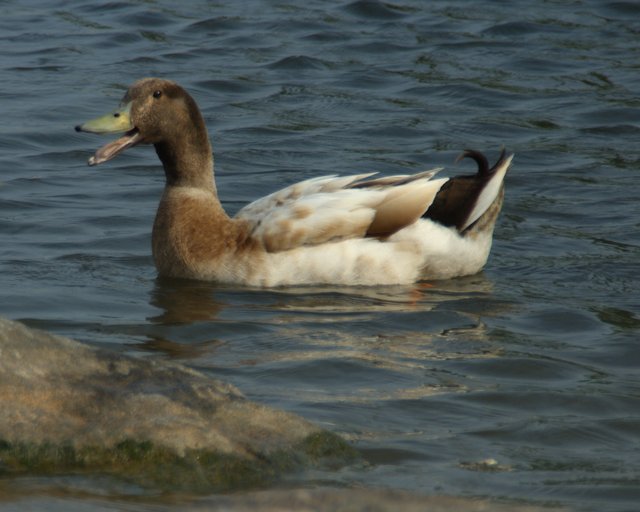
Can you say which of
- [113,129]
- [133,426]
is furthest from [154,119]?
[133,426]

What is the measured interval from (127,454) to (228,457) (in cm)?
31

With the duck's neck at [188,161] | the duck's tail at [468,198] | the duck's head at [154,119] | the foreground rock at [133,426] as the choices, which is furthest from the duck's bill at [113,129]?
the foreground rock at [133,426]

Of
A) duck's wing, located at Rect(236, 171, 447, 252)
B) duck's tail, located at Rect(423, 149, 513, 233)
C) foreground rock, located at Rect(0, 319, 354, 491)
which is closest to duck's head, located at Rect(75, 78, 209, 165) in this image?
duck's wing, located at Rect(236, 171, 447, 252)

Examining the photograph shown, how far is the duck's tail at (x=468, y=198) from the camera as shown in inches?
347

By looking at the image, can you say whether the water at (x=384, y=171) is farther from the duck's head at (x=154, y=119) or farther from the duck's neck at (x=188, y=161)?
the duck's head at (x=154, y=119)

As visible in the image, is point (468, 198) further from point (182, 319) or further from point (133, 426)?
point (133, 426)

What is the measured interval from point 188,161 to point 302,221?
3.13 feet

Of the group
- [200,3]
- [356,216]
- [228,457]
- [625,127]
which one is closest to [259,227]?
[356,216]

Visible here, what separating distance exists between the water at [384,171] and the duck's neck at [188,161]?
602 millimetres

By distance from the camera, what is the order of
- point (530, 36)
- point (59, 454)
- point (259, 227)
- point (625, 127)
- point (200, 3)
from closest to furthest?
point (59, 454), point (259, 227), point (625, 127), point (530, 36), point (200, 3)

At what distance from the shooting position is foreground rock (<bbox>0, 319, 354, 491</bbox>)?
466cm

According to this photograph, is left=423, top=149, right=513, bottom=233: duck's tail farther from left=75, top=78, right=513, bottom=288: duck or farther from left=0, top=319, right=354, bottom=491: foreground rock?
left=0, top=319, right=354, bottom=491: foreground rock

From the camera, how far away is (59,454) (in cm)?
466

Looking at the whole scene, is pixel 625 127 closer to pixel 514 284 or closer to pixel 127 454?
pixel 514 284
